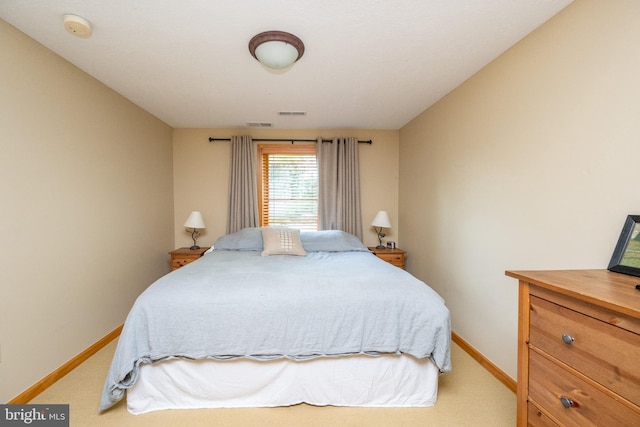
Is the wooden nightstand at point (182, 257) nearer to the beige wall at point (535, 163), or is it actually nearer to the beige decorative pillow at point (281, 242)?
the beige decorative pillow at point (281, 242)

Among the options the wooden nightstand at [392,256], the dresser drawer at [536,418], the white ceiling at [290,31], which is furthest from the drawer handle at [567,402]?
the wooden nightstand at [392,256]

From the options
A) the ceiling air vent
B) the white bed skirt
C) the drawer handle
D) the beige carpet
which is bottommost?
the beige carpet

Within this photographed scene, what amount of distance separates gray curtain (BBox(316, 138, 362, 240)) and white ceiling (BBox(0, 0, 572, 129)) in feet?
2.89

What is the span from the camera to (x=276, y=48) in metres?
1.69

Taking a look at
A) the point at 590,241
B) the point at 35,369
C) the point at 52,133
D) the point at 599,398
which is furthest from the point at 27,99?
the point at 590,241

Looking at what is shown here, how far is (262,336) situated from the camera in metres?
1.52

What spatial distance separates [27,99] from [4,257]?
1.02m

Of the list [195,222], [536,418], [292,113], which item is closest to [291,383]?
[536,418]

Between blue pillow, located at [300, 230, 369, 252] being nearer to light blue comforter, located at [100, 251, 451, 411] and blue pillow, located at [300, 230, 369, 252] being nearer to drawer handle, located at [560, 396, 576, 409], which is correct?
light blue comforter, located at [100, 251, 451, 411]

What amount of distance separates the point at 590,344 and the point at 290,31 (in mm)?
2072

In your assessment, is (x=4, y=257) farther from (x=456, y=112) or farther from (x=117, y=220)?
(x=456, y=112)

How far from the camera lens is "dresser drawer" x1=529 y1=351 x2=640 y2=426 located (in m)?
0.81

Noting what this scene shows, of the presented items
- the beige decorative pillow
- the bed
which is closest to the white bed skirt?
the bed

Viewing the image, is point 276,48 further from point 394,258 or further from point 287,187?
point 394,258
